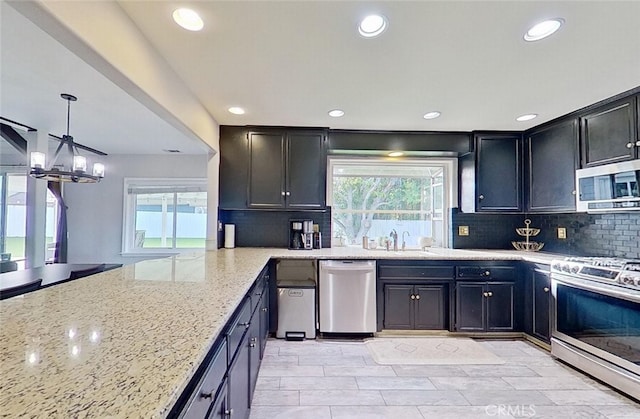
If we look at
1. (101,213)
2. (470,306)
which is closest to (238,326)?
(470,306)

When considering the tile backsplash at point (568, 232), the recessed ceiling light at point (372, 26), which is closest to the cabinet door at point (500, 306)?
the tile backsplash at point (568, 232)

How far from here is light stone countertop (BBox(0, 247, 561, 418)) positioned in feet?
2.12

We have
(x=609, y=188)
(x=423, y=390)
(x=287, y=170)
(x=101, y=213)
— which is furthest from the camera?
(x=101, y=213)

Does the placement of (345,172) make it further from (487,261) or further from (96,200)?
(96,200)

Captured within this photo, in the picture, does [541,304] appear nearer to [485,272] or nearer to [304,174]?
[485,272]

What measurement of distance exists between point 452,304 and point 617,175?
1806mm

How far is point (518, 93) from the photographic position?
8.39ft

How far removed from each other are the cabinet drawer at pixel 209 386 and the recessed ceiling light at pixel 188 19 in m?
1.53

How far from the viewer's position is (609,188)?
263cm

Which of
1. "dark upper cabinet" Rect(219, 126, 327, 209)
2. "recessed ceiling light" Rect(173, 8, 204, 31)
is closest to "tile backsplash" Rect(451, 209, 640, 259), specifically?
"dark upper cabinet" Rect(219, 126, 327, 209)

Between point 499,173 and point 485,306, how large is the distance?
1.51m

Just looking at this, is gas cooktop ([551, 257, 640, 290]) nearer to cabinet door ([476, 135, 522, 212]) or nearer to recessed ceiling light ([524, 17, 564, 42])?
cabinet door ([476, 135, 522, 212])

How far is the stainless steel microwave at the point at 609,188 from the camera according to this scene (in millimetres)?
2443

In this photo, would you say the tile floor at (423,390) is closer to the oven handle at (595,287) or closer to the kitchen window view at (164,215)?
the oven handle at (595,287)
